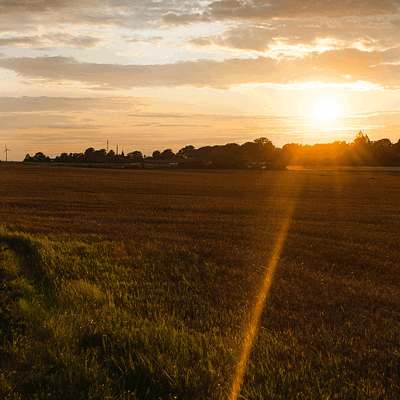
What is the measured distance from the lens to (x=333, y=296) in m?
6.75

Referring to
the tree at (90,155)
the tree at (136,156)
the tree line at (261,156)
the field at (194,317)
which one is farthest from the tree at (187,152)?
the field at (194,317)

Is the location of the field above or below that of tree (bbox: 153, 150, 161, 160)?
below

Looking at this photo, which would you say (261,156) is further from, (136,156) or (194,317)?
(194,317)

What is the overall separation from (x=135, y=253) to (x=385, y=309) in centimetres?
560

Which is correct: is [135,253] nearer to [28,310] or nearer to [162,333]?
[28,310]

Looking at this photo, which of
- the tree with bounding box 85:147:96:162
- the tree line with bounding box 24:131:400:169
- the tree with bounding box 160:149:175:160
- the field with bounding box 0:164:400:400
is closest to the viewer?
the field with bounding box 0:164:400:400

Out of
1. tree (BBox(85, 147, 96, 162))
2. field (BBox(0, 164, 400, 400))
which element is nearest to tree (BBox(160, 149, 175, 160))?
tree (BBox(85, 147, 96, 162))

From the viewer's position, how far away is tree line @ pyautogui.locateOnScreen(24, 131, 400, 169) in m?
102

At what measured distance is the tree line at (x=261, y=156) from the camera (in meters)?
102

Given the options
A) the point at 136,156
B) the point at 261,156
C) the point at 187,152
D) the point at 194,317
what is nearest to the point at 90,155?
the point at 136,156

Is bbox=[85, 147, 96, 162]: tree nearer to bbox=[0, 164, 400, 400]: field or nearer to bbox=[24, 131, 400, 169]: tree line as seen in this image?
bbox=[24, 131, 400, 169]: tree line

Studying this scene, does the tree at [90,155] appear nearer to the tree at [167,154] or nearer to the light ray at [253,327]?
the tree at [167,154]

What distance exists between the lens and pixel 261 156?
13812 centimetres

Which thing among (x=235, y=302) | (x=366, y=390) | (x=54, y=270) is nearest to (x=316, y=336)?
(x=366, y=390)
